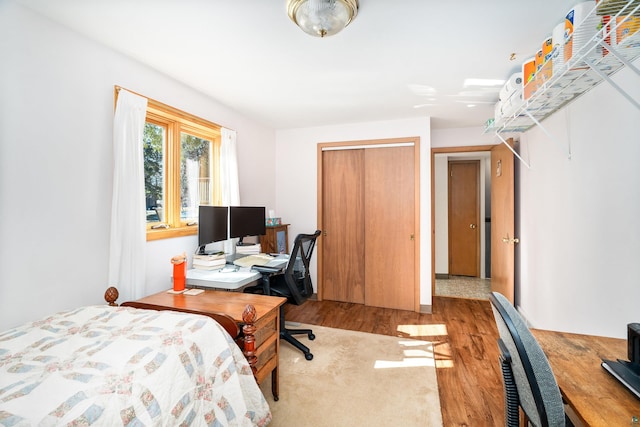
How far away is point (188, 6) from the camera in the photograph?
1.52 m

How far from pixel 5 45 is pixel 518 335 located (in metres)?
2.64

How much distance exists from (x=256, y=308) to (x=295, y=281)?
73 cm

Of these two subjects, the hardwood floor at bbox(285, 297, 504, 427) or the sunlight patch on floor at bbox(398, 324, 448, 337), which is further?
the sunlight patch on floor at bbox(398, 324, 448, 337)

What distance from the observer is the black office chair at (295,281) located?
93.0 inches

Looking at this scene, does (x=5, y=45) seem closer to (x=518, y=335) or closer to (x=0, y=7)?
(x=0, y=7)

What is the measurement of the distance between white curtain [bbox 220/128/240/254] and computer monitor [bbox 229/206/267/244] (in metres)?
0.15

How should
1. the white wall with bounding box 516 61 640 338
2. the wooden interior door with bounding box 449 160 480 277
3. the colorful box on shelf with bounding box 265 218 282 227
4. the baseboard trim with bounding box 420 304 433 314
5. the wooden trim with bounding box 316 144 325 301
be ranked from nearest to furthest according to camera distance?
the white wall with bounding box 516 61 640 338 < the baseboard trim with bounding box 420 304 433 314 < the colorful box on shelf with bounding box 265 218 282 227 < the wooden trim with bounding box 316 144 325 301 < the wooden interior door with bounding box 449 160 480 277

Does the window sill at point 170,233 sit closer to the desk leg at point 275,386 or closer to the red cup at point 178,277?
the red cup at point 178,277

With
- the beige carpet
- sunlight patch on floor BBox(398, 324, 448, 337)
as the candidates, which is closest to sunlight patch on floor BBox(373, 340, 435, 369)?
the beige carpet

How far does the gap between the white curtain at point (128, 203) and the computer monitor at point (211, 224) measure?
441 mm

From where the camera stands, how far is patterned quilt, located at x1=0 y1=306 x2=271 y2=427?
90 centimetres

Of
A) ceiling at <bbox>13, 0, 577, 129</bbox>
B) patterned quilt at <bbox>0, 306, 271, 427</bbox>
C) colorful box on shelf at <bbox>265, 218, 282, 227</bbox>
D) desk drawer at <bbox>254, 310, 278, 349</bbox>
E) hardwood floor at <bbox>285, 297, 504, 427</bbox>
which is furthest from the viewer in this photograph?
colorful box on shelf at <bbox>265, 218, 282, 227</bbox>

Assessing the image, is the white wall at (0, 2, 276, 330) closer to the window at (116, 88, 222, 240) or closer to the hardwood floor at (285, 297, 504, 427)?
the window at (116, 88, 222, 240)

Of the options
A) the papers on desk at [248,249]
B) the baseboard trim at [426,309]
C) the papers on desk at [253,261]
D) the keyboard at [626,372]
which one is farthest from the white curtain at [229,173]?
the keyboard at [626,372]
